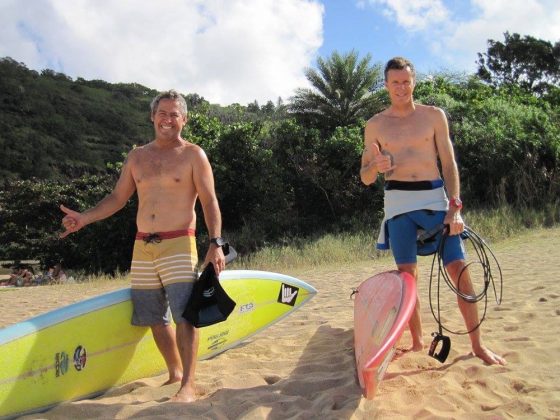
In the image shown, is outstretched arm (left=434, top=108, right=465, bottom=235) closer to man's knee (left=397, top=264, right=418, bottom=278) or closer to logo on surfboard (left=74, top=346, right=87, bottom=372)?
man's knee (left=397, top=264, right=418, bottom=278)

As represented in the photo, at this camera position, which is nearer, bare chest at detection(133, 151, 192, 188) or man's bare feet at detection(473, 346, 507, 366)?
man's bare feet at detection(473, 346, 507, 366)

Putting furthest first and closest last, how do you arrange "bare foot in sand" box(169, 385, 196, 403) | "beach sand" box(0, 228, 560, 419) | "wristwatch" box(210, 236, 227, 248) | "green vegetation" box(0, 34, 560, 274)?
"green vegetation" box(0, 34, 560, 274) → "wristwatch" box(210, 236, 227, 248) → "bare foot in sand" box(169, 385, 196, 403) → "beach sand" box(0, 228, 560, 419)

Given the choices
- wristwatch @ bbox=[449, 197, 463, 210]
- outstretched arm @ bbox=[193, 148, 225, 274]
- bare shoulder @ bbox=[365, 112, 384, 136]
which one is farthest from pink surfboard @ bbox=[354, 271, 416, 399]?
outstretched arm @ bbox=[193, 148, 225, 274]

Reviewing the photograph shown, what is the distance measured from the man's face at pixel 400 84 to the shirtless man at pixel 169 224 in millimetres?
1288

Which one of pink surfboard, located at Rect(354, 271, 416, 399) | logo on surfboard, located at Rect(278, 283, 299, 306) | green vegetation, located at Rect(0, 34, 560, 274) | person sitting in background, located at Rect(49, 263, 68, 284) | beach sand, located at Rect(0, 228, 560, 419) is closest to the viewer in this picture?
pink surfboard, located at Rect(354, 271, 416, 399)

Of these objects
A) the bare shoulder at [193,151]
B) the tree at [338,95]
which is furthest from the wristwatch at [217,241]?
the tree at [338,95]

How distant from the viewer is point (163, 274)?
3.47 meters

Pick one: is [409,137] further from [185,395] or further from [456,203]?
[185,395]

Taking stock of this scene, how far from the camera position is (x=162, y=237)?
3473mm

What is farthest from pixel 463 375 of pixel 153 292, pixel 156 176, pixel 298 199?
pixel 298 199

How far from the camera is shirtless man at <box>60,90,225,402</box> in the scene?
3.41 metres

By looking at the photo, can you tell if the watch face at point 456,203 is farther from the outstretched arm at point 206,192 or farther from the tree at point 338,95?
the tree at point 338,95

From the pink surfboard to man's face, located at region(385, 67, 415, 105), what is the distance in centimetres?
113

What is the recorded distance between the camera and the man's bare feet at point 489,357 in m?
3.36
